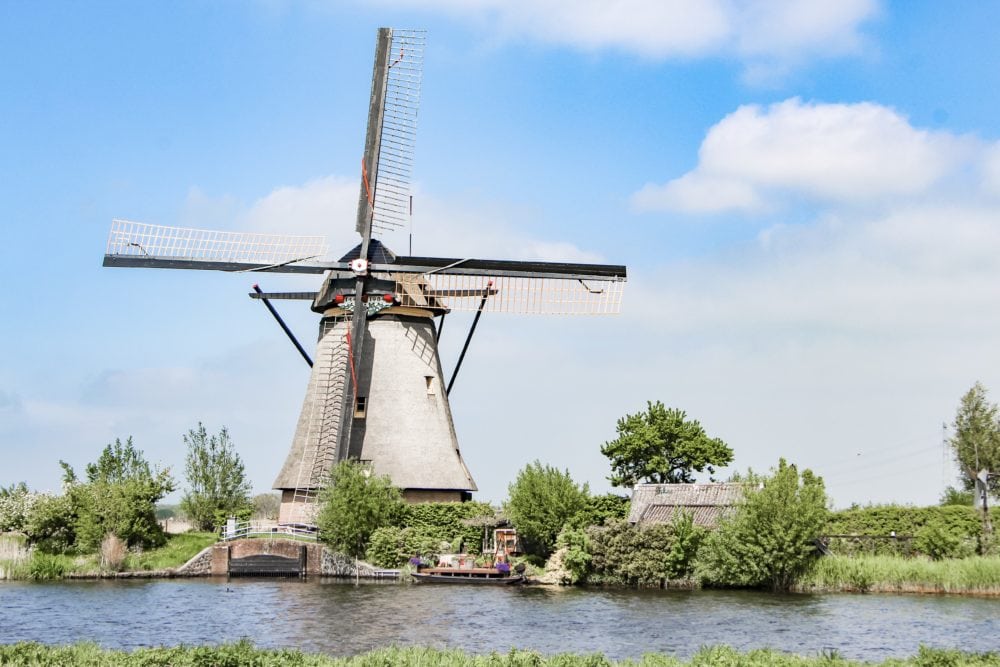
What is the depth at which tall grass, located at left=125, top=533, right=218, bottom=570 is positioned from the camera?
126 ft

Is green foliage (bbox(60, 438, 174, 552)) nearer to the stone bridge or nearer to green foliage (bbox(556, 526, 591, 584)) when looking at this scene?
the stone bridge

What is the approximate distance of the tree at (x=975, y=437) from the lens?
56.8 meters

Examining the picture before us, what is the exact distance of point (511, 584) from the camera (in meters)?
33.7

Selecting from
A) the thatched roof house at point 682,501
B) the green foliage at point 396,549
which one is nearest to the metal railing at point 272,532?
the green foliage at point 396,549

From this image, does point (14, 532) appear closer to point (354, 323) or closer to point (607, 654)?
point (354, 323)

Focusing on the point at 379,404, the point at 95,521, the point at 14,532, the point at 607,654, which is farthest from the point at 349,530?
the point at 607,654

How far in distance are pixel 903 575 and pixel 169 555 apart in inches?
971

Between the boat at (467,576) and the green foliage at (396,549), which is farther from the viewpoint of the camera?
the green foliage at (396,549)

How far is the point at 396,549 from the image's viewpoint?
36469 millimetres

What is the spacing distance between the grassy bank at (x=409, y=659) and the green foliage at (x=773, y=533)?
628 inches

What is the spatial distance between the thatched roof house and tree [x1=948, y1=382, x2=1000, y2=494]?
2615 cm

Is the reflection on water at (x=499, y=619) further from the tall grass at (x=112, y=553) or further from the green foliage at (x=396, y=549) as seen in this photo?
the tall grass at (x=112, y=553)

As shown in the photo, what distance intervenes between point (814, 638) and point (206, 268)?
25.6 m

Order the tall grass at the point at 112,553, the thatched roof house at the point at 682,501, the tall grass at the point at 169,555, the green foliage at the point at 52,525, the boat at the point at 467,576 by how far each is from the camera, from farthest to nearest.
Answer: the green foliage at the point at 52,525, the tall grass at the point at 169,555, the tall grass at the point at 112,553, the thatched roof house at the point at 682,501, the boat at the point at 467,576
